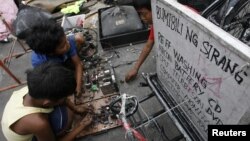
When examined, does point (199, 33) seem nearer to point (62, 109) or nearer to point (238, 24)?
point (238, 24)

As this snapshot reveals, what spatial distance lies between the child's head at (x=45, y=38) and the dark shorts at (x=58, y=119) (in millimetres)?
566

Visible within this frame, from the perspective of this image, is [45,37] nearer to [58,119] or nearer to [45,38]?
[45,38]

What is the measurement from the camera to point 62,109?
204 cm

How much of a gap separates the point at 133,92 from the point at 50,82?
4.46 ft

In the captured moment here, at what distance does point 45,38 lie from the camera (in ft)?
6.44

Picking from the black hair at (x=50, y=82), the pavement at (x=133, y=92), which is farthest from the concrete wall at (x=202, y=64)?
the black hair at (x=50, y=82)

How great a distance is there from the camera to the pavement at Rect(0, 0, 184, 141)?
2.17 meters

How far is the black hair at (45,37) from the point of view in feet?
6.47

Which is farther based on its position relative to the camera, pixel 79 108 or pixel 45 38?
pixel 79 108

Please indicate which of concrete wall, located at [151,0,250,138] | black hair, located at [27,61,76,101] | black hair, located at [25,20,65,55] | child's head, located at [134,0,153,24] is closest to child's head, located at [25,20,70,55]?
black hair, located at [25,20,65,55]

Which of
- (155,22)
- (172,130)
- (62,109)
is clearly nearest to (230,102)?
(155,22)

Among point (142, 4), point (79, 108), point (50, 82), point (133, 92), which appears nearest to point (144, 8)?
point (142, 4)

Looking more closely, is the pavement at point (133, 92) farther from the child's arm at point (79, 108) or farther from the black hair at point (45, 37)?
the black hair at point (45, 37)

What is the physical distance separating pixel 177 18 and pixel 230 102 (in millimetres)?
559
